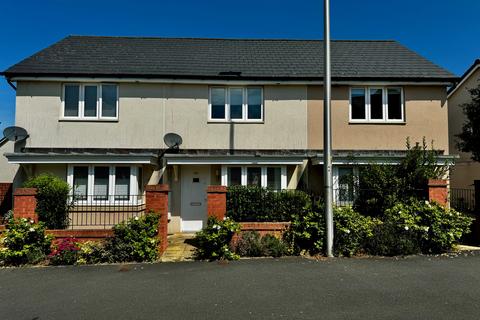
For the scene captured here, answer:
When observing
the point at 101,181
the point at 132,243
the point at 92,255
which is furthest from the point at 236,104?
the point at 92,255

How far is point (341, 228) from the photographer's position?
772 centimetres

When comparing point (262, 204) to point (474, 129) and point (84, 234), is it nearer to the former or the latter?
point (84, 234)

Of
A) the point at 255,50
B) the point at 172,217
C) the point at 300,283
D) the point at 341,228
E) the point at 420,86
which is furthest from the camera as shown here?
the point at 255,50

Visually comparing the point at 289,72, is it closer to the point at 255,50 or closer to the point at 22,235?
the point at 255,50

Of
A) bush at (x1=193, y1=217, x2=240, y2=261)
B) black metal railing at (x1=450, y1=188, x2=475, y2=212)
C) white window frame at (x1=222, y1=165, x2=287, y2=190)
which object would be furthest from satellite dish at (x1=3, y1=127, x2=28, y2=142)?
black metal railing at (x1=450, y1=188, x2=475, y2=212)

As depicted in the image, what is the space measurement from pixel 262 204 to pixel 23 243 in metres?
5.75

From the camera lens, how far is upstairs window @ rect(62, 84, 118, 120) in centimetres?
1142

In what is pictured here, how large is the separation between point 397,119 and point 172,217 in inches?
344

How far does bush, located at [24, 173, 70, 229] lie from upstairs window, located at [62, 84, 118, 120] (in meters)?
3.16

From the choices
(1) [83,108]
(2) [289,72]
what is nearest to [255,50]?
(2) [289,72]

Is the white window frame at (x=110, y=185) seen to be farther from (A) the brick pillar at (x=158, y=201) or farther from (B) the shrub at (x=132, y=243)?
(B) the shrub at (x=132, y=243)

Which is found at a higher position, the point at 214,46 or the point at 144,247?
the point at 214,46

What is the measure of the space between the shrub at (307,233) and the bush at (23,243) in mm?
5706

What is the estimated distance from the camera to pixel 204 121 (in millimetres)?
11625
